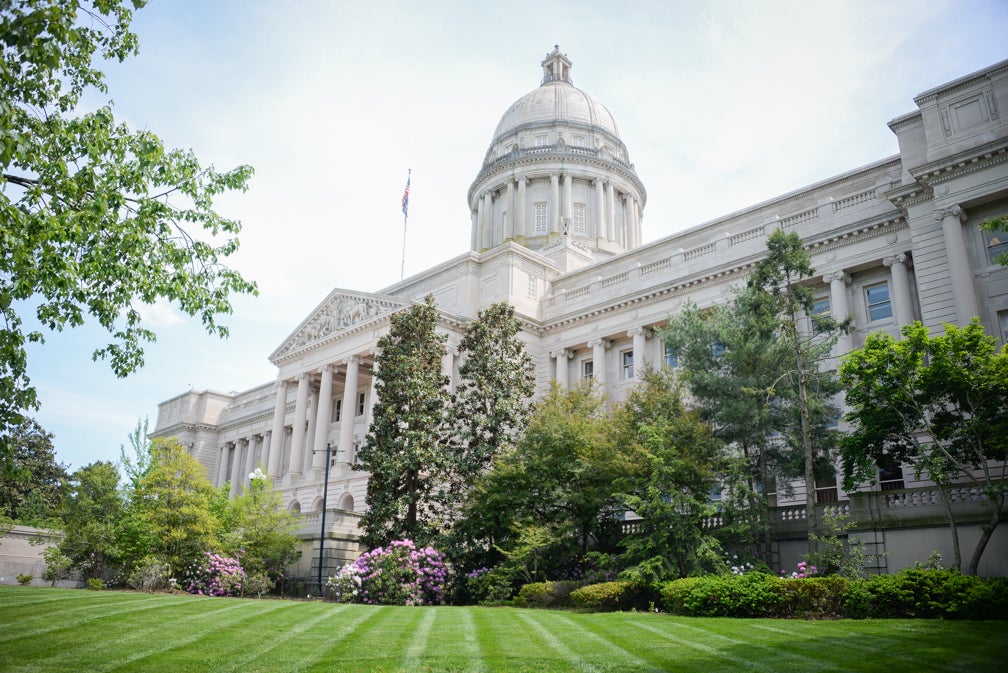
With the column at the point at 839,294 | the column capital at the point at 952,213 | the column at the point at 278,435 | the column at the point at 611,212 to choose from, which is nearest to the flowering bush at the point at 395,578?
the column at the point at 839,294

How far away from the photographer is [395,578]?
2541 cm

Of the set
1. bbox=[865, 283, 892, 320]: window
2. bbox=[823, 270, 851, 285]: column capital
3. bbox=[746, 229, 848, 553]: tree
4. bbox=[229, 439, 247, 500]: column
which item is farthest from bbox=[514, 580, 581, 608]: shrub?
bbox=[229, 439, 247, 500]: column

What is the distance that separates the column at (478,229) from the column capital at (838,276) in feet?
127

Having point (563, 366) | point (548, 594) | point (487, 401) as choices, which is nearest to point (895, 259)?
point (487, 401)

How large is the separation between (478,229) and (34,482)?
40537 mm

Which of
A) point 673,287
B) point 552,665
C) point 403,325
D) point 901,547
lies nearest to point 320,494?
point 403,325

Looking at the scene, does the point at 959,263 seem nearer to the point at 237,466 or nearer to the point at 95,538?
the point at 95,538

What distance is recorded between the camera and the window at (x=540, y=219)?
66.1 m

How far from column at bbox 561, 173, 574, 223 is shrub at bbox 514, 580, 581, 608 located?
4501 cm

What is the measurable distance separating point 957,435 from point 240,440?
212ft

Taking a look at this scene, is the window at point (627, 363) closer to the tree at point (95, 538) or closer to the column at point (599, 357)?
the column at point (599, 357)

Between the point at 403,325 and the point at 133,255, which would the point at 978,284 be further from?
the point at 133,255

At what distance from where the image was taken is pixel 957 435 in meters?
21.1

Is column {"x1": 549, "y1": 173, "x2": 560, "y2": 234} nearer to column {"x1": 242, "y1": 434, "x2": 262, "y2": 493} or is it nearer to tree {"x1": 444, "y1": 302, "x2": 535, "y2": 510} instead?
column {"x1": 242, "y1": 434, "x2": 262, "y2": 493}
